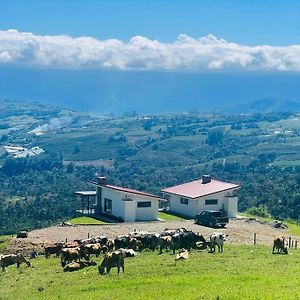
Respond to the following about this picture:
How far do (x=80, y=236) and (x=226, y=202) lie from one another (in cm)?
1701

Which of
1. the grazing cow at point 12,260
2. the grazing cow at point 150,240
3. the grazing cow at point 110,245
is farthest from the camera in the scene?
the grazing cow at point 150,240

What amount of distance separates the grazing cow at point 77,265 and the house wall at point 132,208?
2411 centimetres

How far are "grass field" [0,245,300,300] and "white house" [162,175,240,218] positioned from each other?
78.9 feet

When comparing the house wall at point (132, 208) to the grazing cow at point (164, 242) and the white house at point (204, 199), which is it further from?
the grazing cow at point (164, 242)

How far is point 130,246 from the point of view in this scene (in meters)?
36.4

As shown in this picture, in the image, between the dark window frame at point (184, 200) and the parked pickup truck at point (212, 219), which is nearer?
the parked pickup truck at point (212, 219)

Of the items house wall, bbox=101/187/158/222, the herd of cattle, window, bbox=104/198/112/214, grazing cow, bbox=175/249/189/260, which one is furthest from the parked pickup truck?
grazing cow, bbox=175/249/189/260

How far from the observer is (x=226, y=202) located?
195ft

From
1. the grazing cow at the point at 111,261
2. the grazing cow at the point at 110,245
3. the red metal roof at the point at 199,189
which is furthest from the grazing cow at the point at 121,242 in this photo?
the red metal roof at the point at 199,189

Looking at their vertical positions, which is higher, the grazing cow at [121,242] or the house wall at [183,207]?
the grazing cow at [121,242]

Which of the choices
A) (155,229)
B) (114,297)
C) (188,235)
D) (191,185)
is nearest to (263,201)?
(191,185)

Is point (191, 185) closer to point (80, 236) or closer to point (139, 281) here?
point (80, 236)

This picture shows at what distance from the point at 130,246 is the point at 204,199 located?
22.6 metres

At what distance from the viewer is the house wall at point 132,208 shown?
5588cm
